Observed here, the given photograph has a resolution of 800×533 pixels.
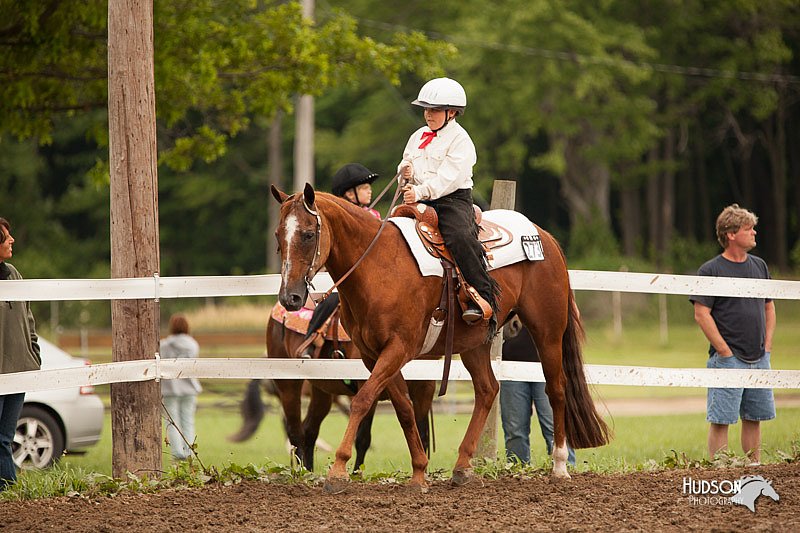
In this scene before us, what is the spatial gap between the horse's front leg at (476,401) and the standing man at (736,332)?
198 centimetres

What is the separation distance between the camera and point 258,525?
6.11 metres

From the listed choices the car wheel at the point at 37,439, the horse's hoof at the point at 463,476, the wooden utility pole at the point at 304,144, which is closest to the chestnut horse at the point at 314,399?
the horse's hoof at the point at 463,476

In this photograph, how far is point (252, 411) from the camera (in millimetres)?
12117

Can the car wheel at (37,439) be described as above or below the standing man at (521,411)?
below

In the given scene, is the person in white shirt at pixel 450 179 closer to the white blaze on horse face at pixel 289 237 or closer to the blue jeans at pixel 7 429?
the white blaze on horse face at pixel 289 237

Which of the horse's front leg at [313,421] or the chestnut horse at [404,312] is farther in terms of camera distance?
the horse's front leg at [313,421]

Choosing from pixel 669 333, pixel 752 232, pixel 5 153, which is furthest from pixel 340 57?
pixel 5 153

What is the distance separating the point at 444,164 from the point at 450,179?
0.40 ft

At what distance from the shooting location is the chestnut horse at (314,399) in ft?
28.9

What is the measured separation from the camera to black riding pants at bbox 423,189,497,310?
729cm

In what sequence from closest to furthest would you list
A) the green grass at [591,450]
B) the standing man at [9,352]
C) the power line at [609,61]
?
1. the standing man at [9,352]
2. the green grass at [591,450]
3. the power line at [609,61]

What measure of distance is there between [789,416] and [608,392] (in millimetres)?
10335

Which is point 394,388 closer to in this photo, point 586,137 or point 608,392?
point 608,392

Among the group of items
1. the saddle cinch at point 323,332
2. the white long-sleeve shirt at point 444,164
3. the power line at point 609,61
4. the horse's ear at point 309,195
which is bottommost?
the saddle cinch at point 323,332
